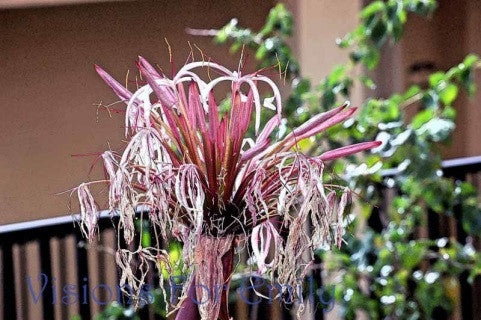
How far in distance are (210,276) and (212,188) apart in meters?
0.13

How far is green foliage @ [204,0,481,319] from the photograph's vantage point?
3.30 meters

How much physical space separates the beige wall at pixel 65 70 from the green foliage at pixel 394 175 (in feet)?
6.42

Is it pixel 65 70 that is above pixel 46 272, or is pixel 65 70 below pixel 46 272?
above

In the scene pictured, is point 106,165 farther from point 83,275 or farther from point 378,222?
point 378,222

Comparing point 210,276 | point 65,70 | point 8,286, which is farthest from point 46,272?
point 65,70

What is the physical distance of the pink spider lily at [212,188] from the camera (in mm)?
1587

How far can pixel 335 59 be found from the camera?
4.79 m

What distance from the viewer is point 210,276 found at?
164 centimetres

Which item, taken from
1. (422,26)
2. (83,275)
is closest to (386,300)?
(83,275)

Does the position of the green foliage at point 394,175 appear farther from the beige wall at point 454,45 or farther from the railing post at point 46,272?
the beige wall at point 454,45

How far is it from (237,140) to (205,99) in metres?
0.10

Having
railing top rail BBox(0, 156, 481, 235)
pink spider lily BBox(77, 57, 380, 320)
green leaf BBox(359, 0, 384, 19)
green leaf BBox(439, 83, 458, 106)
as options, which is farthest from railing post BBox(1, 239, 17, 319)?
pink spider lily BBox(77, 57, 380, 320)

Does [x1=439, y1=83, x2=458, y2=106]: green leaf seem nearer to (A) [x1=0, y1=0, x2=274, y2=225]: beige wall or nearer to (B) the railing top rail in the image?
(B) the railing top rail

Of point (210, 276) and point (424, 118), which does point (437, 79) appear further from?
point (210, 276)
